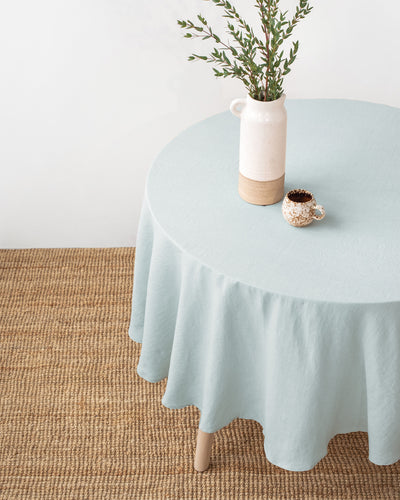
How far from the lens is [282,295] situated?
1.25m

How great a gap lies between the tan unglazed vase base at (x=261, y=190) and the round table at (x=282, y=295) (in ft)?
0.07

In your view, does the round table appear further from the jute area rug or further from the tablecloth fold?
the jute area rug

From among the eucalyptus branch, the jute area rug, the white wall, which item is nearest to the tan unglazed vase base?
the eucalyptus branch

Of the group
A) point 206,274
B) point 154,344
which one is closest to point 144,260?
point 154,344

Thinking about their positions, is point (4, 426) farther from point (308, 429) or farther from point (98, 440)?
point (308, 429)

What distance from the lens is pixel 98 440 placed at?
187cm

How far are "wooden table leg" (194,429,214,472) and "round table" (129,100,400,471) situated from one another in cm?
15

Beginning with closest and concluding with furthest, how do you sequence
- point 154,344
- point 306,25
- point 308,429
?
1. point 308,429
2. point 154,344
3. point 306,25

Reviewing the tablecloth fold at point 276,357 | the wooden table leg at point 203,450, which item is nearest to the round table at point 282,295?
the tablecloth fold at point 276,357

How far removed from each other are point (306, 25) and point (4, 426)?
1.66m

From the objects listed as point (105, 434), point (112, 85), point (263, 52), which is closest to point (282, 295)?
point (263, 52)

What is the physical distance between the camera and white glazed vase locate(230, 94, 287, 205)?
137 centimetres

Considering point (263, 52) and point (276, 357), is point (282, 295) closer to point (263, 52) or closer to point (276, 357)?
point (276, 357)

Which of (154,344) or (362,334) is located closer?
(362,334)
